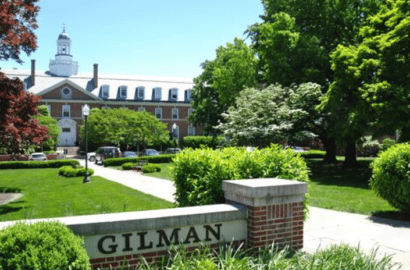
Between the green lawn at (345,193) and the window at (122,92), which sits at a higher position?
the window at (122,92)

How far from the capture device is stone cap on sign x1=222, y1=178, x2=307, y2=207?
578 cm

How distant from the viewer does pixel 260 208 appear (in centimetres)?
585

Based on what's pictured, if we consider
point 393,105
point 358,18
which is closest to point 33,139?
point 393,105

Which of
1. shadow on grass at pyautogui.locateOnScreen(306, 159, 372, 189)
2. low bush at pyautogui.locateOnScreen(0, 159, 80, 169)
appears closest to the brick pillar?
shadow on grass at pyautogui.locateOnScreen(306, 159, 372, 189)

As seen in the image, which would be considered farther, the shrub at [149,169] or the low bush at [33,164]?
the low bush at [33,164]

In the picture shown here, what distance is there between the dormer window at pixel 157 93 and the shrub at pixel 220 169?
62.0 m

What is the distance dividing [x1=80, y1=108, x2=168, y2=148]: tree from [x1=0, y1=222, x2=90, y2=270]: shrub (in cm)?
4127

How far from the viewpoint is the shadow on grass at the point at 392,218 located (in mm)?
9602

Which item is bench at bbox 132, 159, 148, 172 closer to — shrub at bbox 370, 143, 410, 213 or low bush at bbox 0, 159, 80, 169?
low bush at bbox 0, 159, 80, 169

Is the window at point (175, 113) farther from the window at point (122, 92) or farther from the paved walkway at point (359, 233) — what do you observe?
the paved walkway at point (359, 233)

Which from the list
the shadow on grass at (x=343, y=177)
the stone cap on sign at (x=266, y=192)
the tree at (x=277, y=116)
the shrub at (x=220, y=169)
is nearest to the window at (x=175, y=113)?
the tree at (x=277, y=116)

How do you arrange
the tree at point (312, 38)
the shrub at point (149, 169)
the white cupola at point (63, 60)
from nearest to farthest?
the tree at point (312, 38) → the shrub at point (149, 169) → the white cupola at point (63, 60)

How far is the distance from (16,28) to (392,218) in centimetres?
1361

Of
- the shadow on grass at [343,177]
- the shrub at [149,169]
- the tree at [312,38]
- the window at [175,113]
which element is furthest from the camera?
the window at [175,113]
